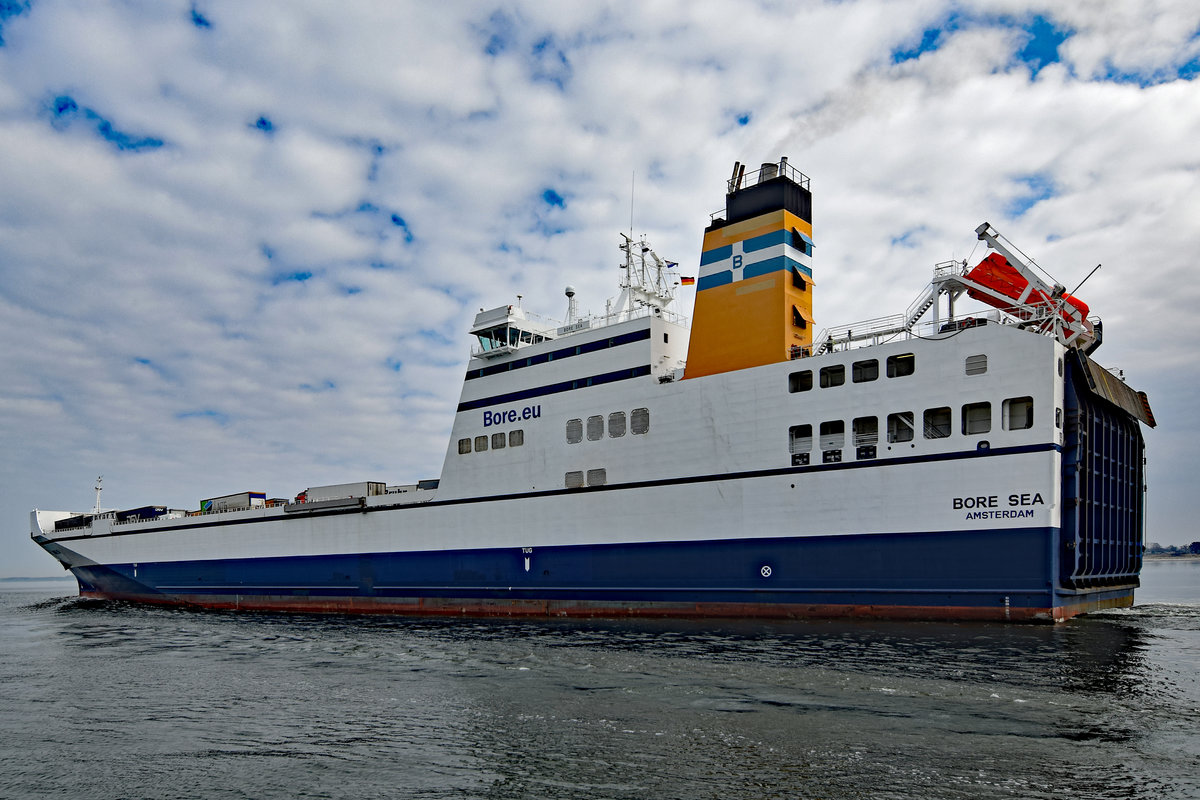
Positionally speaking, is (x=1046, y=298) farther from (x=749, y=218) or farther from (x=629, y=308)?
(x=629, y=308)

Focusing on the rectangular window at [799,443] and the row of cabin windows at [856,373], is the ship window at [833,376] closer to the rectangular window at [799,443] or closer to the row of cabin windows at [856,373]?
the row of cabin windows at [856,373]

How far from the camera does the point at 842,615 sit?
2173cm

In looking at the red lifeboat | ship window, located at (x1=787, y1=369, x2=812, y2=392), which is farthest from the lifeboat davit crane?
ship window, located at (x1=787, y1=369, x2=812, y2=392)

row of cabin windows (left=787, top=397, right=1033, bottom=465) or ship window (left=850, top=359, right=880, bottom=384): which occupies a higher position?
ship window (left=850, top=359, right=880, bottom=384)

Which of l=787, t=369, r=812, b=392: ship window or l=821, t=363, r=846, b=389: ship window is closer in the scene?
l=821, t=363, r=846, b=389: ship window

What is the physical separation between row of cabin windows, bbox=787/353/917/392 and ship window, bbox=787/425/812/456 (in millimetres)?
1162

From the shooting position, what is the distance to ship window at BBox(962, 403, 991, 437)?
20.6m

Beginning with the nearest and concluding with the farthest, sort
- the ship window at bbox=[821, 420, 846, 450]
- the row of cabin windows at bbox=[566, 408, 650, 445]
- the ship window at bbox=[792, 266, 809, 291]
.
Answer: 1. the ship window at bbox=[821, 420, 846, 450]
2. the ship window at bbox=[792, 266, 809, 291]
3. the row of cabin windows at bbox=[566, 408, 650, 445]

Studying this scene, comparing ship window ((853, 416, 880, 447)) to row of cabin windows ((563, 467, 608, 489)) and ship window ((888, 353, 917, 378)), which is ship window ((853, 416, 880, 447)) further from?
row of cabin windows ((563, 467, 608, 489))

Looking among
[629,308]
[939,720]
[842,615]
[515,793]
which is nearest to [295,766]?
[515,793]

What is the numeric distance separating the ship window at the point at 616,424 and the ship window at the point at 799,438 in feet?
20.2

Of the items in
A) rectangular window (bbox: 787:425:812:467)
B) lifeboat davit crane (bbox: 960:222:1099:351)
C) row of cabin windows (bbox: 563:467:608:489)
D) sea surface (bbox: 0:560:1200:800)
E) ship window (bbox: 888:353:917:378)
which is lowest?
sea surface (bbox: 0:560:1200:800)

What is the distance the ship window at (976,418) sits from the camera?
20.6m

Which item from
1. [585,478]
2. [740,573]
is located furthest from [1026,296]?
[585,478]
